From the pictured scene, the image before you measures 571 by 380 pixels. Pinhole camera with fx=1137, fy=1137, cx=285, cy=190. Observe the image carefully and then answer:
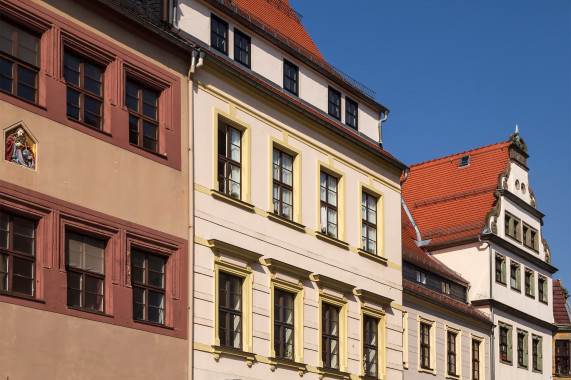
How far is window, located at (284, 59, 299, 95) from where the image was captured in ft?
99.3

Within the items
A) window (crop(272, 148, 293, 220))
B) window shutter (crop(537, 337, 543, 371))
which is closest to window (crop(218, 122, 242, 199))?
window (crop(272, 148, 293, 220))

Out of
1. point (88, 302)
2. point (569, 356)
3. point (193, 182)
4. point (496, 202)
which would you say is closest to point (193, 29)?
point (193, 182)

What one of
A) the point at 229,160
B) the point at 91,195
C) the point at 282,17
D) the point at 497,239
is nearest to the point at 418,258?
the point at 497,239

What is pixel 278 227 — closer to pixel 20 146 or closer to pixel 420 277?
pixel 20 146

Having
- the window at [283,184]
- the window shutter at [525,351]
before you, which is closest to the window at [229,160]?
the window at [283,184]

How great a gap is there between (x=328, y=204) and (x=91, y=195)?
33.1 ft

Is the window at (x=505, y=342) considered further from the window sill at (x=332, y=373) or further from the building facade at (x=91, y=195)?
the building facade at (x=91, y=195)

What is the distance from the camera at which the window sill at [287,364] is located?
2694cm

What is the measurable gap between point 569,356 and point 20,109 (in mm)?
42600

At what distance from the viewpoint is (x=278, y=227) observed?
28.1m

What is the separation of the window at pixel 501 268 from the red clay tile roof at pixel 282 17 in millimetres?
Result: 14810

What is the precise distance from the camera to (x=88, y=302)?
21.7 metres

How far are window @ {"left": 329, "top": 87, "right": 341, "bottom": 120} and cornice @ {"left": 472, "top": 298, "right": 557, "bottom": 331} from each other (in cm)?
1394

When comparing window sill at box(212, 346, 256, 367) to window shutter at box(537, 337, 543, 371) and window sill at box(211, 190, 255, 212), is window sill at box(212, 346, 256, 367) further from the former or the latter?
window shutter at box(537, 337, 543, 371)
